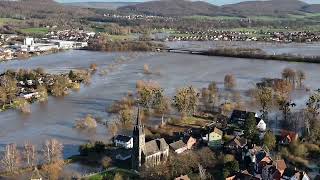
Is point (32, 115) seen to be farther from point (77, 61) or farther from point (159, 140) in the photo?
point (77, 61)

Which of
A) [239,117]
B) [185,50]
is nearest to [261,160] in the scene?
[239,117]

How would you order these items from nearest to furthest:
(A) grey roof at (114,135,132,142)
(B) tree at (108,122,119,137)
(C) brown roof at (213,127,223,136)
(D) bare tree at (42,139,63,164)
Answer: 1. (D) bare tree at (42,139,63,164)
2. (A) grey roof at (114,135,132,142)
3. (C) brown roof at (213,127,223,136)
4. (B) tree at (108,122,119,137)

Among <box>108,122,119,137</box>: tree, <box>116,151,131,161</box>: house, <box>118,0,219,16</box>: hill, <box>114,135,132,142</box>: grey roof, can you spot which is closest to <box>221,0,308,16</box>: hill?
<box>118,0,219,16</box>: hill

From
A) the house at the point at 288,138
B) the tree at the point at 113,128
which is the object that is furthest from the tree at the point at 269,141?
the tree at the point at 113,128

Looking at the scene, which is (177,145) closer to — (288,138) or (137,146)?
(137,146)

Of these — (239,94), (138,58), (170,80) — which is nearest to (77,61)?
(138,58)

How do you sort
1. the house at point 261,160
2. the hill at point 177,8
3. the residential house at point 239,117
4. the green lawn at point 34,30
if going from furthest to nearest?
the hill at point 177,8 → the green lawn at point 34,30 → the residential house at point 239,117 → the house at point 261,160

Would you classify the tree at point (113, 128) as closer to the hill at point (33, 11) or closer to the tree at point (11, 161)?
the tree at point (11, 161)

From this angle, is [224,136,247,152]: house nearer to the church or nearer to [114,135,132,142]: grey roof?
the church
